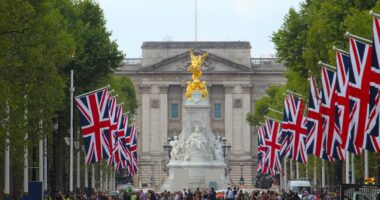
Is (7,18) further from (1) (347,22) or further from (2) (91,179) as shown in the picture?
(2) (91,179)

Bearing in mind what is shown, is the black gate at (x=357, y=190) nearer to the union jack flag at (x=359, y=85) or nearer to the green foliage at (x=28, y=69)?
the union jack flag at (x=359, y=85)

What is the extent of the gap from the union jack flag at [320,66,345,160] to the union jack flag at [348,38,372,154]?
7.87m

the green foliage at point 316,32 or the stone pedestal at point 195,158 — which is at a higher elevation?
the green foliage at point 316,32

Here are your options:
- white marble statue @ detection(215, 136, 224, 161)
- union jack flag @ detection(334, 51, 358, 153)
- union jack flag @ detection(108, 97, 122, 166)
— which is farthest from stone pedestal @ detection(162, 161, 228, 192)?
union jack flag @ detection(334, 51, 358, 153)

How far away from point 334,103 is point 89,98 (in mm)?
16160

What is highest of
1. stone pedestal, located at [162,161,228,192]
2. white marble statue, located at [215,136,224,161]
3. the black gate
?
white marble statue, located at [215,136,224,161]

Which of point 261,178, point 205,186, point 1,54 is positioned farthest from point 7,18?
point 261,178

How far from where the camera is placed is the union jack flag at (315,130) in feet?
204

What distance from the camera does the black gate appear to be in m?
49.4

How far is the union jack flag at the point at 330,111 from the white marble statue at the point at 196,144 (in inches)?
2570

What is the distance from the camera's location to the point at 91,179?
374 ft

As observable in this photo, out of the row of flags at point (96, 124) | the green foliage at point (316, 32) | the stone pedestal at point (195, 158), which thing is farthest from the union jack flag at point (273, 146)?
the stone pedestal at point (195, 158)

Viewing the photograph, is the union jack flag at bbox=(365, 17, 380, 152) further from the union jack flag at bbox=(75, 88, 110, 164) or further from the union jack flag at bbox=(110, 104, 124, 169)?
the union jack flag at bbox=(110, 104, 124, 169)

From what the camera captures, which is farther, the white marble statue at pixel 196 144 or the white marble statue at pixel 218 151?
the white marble statue at pixel 218 151
